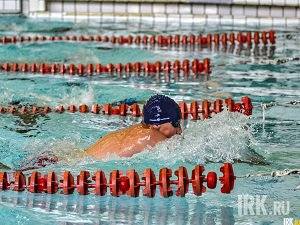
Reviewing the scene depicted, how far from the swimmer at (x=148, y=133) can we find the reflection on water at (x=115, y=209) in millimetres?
568

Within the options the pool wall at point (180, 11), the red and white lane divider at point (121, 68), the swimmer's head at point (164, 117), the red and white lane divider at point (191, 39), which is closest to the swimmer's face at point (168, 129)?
the swimmer's head at point (164, 117)

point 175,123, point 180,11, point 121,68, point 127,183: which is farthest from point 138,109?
point 180,11

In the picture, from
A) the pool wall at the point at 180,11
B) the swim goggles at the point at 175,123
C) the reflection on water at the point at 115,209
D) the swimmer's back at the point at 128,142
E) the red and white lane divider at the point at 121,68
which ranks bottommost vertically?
the reflection on water at the point at 115,209

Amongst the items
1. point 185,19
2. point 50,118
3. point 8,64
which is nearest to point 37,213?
point 50,118

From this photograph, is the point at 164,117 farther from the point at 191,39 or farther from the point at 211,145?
the point at 191,39

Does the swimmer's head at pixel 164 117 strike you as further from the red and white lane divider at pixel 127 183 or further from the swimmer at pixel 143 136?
the red and white lane divider at pixel 127 183

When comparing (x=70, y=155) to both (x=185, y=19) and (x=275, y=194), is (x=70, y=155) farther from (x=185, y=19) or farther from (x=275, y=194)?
(x=185, y=19)

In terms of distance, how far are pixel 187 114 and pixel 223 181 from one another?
82.5 inches

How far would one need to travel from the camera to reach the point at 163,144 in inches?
183

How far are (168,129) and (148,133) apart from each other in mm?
127

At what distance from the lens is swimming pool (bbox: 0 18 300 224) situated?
3.92 m

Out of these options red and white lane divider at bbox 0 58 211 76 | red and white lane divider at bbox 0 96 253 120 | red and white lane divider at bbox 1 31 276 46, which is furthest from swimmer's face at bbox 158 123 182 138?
red and white lane divider at bbox 1 31 276 46

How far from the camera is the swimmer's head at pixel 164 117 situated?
4688mm

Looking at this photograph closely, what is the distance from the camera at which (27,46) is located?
32.9 feet
